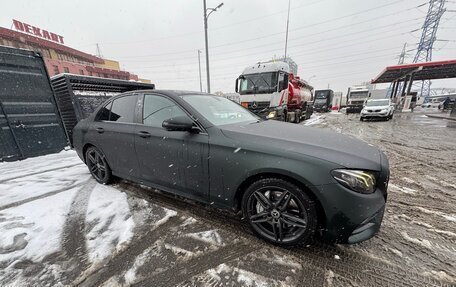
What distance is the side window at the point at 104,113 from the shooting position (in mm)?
3487

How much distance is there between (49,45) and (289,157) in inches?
1911

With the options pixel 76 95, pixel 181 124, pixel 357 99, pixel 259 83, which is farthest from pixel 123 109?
pixel 357 99

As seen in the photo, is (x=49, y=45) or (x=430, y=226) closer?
(x=430, y=226)

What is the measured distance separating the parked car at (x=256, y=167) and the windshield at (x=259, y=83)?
26.6ft

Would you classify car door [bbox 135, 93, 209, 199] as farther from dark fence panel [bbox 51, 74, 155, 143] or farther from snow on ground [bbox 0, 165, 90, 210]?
dark fence panel [bbox 51, 74, 155, 143]

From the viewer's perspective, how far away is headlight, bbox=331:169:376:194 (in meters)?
1.79

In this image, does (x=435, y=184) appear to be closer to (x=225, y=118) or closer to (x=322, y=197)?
(x=322, y=197)

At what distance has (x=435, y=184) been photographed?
3604 millimetres

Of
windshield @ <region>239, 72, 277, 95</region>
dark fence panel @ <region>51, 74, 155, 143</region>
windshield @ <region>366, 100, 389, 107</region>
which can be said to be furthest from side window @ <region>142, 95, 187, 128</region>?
windshield @ <region>366, 100, 389, 107</region>

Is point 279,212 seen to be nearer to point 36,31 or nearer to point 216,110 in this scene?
point 216,110

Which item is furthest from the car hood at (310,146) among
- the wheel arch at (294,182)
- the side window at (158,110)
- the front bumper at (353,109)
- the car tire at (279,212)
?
the front bumper at (353,109)

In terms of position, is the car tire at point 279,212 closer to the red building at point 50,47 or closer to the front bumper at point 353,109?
the front bumper at point 353,109

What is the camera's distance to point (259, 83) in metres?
11.0

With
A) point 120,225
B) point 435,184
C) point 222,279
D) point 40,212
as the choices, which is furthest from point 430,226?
point 40,212
